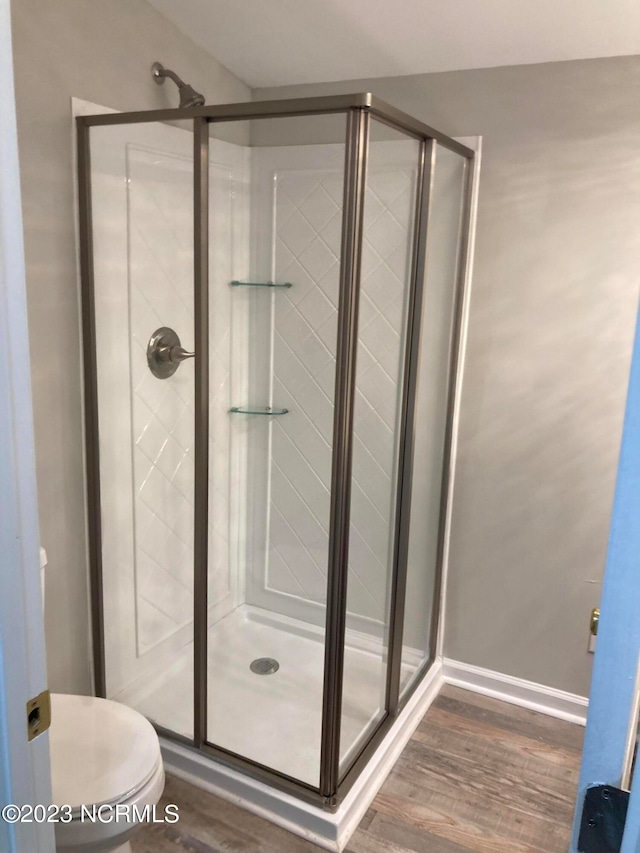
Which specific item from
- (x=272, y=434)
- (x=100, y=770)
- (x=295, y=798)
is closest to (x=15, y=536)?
(x=100, y=770)

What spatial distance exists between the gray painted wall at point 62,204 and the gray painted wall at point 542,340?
67 centimetres

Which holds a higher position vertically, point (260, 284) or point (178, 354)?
point (260, 284)

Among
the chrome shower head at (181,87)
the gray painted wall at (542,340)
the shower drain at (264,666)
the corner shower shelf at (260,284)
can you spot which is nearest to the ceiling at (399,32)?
the gray painted wall at (542,340)

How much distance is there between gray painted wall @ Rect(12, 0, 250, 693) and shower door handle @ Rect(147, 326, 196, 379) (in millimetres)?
274

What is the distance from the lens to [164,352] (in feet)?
7.53

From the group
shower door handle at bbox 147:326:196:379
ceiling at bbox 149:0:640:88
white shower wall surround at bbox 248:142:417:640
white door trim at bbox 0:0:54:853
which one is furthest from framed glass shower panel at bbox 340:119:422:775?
white door trim at bbox 0:0:54:853

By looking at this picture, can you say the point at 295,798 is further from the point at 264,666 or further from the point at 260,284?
the point at 260,284

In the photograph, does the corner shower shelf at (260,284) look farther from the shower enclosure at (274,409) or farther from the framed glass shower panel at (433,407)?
the framed glass shower panel at (433,407)

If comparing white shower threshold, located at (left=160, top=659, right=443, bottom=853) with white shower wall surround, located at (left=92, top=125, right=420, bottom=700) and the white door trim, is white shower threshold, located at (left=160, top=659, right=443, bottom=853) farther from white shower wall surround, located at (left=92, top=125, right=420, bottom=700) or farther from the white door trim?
the white door trim

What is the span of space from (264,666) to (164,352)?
4.03 feet

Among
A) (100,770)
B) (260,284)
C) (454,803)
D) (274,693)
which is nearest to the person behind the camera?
(100,770)

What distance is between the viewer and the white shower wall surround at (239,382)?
2029 mm

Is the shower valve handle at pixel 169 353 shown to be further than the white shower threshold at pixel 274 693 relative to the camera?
Yes

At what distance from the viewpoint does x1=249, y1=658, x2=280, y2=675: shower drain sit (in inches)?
102
